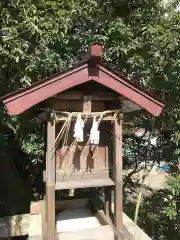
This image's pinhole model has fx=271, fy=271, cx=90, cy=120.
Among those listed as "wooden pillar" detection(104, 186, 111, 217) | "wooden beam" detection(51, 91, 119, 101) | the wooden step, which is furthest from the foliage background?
the wooden step

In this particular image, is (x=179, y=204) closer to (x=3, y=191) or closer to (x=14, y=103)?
(x=14, y=103)

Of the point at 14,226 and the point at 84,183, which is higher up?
the point at 84,183

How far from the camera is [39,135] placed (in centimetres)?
503

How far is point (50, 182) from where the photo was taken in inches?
103

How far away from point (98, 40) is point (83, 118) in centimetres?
190

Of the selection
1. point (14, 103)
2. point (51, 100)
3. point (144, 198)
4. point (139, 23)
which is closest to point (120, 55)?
point (139, 23)

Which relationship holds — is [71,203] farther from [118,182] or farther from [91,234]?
[118,182]

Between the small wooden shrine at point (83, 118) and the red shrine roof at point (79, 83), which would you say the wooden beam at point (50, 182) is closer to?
the small wooden shrine at point (83, 118)

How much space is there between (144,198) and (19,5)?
4.67m

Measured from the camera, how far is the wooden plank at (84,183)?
266 cm

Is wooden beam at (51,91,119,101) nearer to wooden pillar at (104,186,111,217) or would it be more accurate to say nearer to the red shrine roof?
→ the red shrine roof

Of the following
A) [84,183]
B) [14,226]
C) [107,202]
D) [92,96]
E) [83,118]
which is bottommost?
[14,226]

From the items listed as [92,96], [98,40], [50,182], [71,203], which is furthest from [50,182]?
[98,40]

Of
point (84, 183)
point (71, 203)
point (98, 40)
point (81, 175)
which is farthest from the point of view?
point (98, 40)
